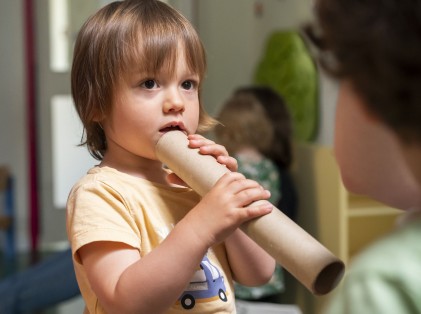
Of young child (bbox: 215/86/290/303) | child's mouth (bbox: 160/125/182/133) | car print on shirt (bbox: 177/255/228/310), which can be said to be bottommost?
young child (bbox: 215/86/290/303)

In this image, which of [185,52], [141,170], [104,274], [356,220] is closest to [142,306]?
[104,274]

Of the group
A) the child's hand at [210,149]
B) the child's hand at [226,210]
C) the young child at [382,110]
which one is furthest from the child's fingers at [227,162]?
the young child at [382,110]

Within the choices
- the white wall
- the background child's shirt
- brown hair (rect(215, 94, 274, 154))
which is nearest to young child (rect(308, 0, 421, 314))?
the background child's shirt

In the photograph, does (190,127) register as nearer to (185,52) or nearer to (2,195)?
(185,52)

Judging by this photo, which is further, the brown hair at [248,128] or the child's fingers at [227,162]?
the brown hair at [248,128]

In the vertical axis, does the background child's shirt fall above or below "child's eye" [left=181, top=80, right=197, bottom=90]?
below

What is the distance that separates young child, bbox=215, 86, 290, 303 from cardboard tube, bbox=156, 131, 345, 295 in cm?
189

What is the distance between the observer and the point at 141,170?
896mm

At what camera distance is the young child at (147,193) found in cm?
75

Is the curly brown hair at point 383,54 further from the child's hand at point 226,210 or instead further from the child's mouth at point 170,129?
the child's mouth at point 170,129

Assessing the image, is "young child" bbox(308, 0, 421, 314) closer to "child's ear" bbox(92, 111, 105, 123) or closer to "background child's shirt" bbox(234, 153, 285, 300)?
"child's ear" bbox(92, 111, 105, 123)

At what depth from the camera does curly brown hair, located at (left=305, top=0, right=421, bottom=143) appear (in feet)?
1.65

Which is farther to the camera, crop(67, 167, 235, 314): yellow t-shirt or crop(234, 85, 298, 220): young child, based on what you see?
crop(234, 85, 298, 220): young child

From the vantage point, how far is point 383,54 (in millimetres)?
510
